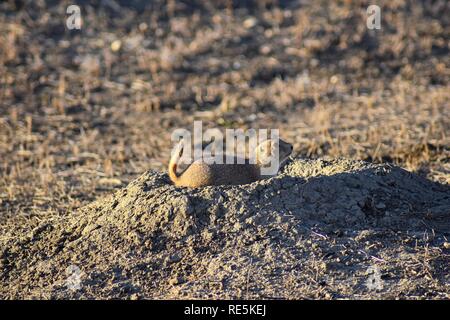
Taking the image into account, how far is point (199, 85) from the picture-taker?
12.1 m

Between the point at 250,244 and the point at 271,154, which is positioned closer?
the point at 250,244

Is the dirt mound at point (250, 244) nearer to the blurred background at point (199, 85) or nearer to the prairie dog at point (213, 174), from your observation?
the prairie dog at point (213, 174)

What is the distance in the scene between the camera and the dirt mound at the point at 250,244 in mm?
5250

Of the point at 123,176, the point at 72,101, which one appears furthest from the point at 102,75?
the point at 123,176

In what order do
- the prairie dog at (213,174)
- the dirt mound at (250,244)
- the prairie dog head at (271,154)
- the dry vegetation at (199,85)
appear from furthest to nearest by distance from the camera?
the dry vegetation at (199,85)
the prairie dog head at (271,154)
the prairie dog at (213,174)
the dirt mound at (250,244)

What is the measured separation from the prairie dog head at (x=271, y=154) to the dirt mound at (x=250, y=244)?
1.12 ft

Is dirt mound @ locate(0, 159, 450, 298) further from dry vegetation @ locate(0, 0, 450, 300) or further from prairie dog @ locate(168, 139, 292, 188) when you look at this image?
dry vegetation @ locate(0, 0, 450, 300)

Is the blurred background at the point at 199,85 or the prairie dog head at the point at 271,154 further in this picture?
the blurred background at the point at 199,85

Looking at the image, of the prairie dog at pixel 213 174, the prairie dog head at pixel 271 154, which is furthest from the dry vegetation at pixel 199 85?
the prairie dog head at pixel 271 154

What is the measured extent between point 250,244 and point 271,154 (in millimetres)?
999

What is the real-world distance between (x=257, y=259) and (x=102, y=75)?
7461 mm

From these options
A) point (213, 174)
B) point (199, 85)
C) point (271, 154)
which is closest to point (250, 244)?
point (213, 174)

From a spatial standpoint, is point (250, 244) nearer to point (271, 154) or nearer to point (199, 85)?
point (271, 154)

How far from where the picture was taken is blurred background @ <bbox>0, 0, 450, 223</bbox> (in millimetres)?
9133
